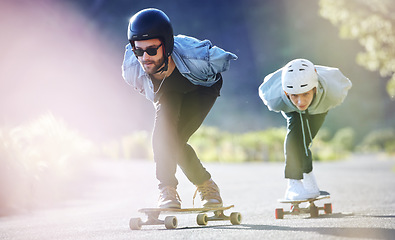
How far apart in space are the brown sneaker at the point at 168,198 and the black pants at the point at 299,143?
157 centimetres

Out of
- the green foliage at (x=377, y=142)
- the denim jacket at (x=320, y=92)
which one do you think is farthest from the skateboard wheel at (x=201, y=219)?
the green foliage at (x=377, y=142)

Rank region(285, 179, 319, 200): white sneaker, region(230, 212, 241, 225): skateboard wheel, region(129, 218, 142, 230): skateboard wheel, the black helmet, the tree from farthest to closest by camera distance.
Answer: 1. the tree
2. region(285, 179, 319, 200): white sneaker
3. region(230, 212, 241, 225): skateboard wheel
4. region(129, 218, 142, 230): skateboard wheel
5. the black helmet

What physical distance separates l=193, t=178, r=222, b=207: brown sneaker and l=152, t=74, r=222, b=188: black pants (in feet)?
0.20

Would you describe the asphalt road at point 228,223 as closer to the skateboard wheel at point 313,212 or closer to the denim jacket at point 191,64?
the skateboard wheel at point 313,212

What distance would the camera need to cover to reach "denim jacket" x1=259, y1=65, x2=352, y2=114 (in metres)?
5.92

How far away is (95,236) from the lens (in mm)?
5105

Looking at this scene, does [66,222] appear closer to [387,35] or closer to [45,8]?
[45,8]

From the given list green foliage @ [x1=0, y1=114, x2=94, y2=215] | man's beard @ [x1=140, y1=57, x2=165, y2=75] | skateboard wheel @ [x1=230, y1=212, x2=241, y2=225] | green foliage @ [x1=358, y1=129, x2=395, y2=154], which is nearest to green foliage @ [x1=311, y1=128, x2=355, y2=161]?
green foliage @ [x1=358, y1=129, x2=395, y2=154]

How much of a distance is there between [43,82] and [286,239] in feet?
41.0

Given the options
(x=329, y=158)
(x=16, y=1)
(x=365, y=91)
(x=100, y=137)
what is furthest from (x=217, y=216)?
(x=365, y=91)

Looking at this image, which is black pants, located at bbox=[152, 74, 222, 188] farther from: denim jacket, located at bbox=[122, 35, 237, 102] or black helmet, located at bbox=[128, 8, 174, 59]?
black helmet, located at bbox=[128, 8, 174, 59]

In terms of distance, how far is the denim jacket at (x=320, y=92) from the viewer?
592cm

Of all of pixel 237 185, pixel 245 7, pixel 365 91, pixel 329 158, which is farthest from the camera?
pixel 245 7

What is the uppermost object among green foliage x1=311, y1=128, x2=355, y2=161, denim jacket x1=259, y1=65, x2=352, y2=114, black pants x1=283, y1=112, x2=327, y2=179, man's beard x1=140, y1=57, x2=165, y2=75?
green foliage x1=311, y1=128, x2=355, y2=161
